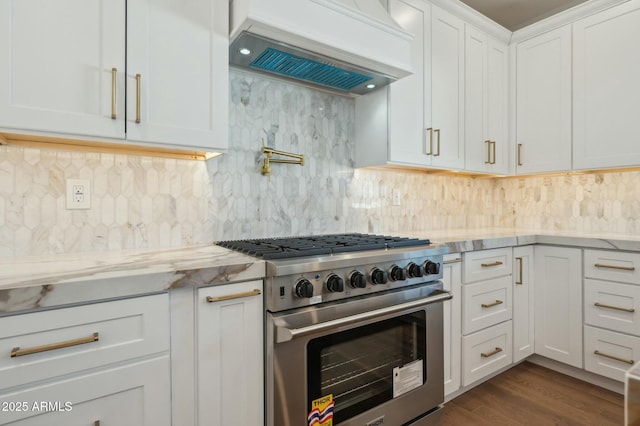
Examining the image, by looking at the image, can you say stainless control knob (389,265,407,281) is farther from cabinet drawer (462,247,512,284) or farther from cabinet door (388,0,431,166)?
cabinet door (388,0,431,166)

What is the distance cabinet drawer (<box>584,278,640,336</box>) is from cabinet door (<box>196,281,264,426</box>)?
2142mm

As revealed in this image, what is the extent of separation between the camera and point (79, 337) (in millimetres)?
952

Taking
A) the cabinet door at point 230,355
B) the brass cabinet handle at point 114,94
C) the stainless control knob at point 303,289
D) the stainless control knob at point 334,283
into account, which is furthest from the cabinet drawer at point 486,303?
the brass cabinet handle at point 114,94

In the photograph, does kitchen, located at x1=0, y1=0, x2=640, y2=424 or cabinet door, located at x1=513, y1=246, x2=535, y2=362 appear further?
cabinet door, located at x1=513, y1=246, x2=535, y2=362

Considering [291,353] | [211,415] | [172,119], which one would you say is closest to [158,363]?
[211,415]

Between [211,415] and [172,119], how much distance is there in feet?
3.63

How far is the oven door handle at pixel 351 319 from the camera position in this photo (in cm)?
120

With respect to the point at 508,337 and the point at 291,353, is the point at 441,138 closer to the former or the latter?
the point at 508,337

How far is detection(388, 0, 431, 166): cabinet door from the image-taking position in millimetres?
2072

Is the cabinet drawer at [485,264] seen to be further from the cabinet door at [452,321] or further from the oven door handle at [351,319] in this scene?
the oven door handle at [351,319]

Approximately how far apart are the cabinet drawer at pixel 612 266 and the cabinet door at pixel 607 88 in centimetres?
63

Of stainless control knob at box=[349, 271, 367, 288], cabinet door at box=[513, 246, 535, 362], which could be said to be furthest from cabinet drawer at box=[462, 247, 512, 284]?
stainless control knob at box=[349, 271, 367, 288]

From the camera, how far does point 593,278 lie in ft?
7.08

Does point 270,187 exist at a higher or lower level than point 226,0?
lower
